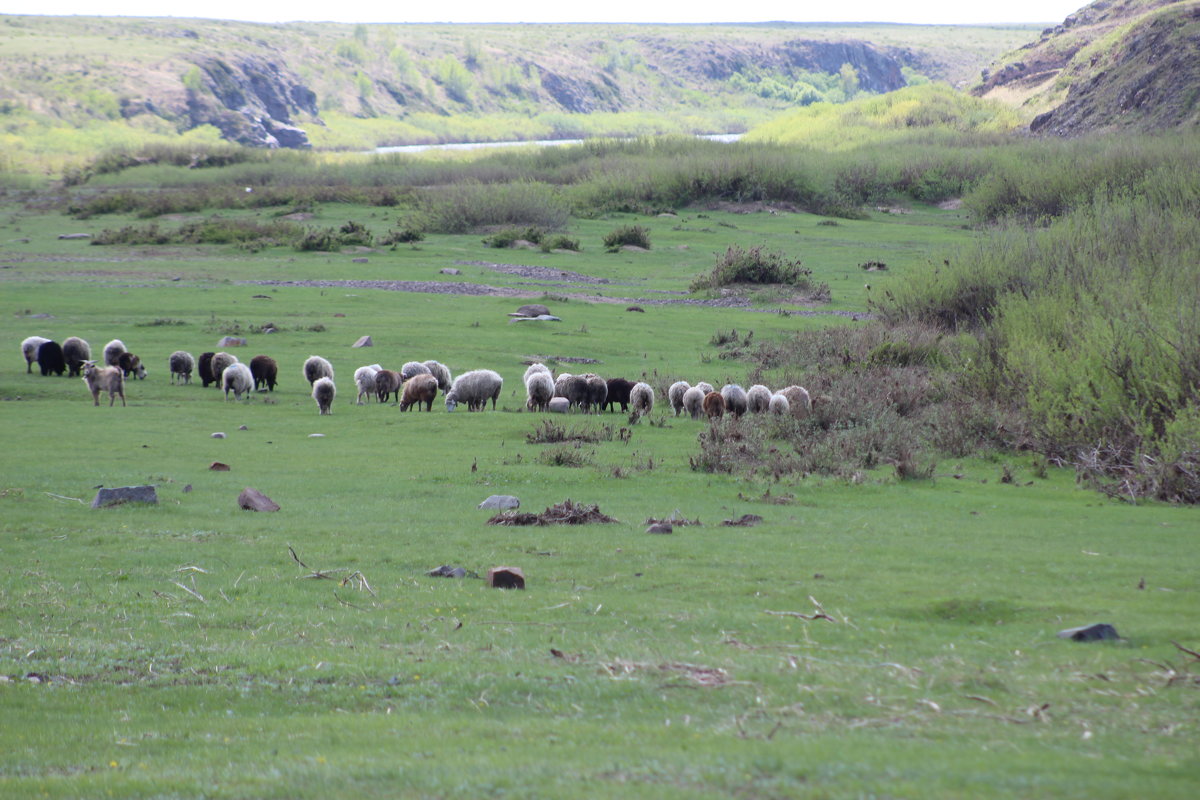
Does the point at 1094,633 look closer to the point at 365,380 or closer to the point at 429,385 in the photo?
the point at 429,385

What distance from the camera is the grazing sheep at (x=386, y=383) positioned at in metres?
24.5

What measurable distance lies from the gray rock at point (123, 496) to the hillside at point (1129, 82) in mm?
69634

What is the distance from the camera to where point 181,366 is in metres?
25.9

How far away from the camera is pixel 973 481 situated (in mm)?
16453

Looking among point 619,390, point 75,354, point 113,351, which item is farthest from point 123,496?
point 113,351

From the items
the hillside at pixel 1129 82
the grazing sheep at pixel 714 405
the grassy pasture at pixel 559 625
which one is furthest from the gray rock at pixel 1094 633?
the hillside at pixel 1129 82

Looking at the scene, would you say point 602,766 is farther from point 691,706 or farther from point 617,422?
point 617,422

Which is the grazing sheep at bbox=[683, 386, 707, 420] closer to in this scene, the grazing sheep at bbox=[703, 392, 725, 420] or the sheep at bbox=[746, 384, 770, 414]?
the grazing sheep at bbox=[703, 392, 725, 420]

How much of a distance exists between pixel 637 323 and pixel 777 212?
122ft

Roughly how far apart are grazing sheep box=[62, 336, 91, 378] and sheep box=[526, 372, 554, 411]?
1123cm

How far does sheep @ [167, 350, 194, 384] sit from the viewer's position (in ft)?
84.4

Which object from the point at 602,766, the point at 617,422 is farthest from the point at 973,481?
the point at 602,766

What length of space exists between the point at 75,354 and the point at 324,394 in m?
8.01

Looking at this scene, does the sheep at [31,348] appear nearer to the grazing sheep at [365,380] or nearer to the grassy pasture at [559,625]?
the grassy pasture at [559,625]
